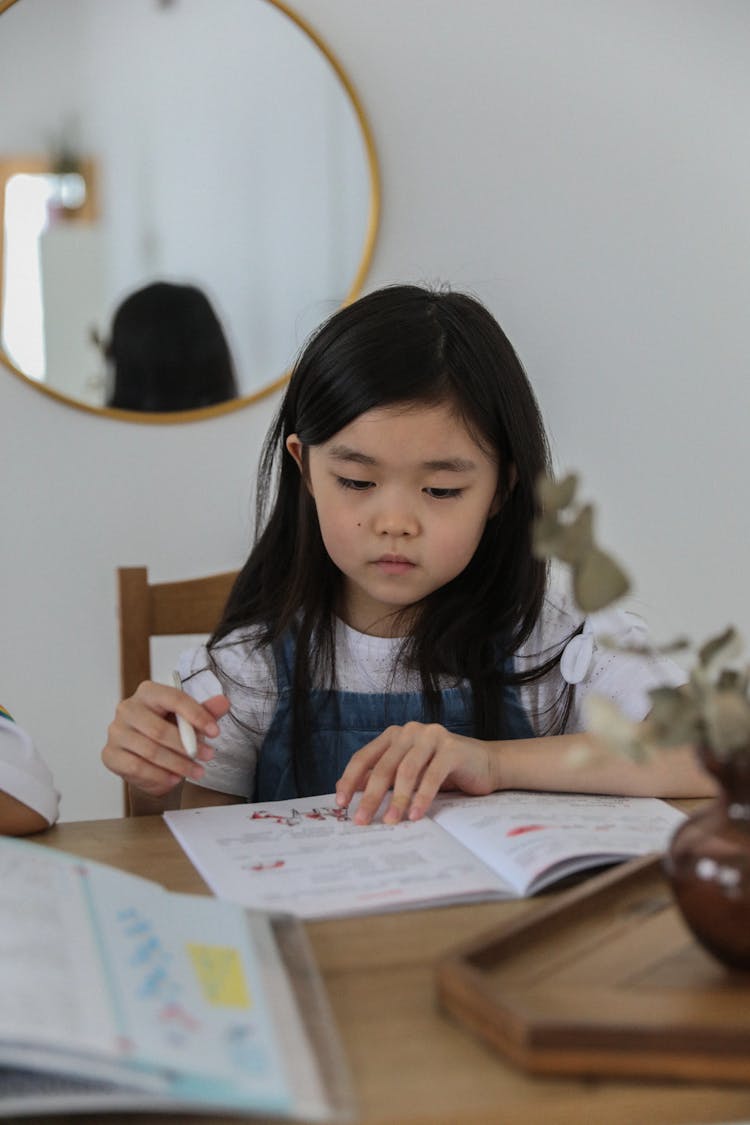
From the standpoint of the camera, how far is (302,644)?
1.26 m

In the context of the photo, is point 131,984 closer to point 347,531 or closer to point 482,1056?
point 482,1056

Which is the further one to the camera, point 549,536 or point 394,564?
point 394,564

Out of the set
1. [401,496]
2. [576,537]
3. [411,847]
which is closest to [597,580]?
[576,537]

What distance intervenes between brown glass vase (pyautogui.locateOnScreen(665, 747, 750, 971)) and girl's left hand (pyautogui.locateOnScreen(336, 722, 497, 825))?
1.11ft

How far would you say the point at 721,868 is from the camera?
21.9 inches

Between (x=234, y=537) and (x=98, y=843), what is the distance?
1328 mm

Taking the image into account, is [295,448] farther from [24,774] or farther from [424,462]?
[24,774]

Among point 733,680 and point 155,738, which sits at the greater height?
point 733,680

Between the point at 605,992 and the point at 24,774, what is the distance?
1.64ft

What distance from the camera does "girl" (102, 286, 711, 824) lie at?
112 centimetres

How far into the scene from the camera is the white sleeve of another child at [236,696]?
122 centimetres

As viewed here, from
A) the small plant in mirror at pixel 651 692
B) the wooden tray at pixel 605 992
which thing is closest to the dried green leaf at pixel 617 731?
the small plant in mirror at pixel 651 692

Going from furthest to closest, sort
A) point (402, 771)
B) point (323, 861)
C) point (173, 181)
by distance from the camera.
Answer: point (173, 181) < point (402, 771) < point (323, 861)

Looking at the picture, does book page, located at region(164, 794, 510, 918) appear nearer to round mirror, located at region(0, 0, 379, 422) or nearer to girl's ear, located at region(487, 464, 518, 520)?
girl's ear, located at region(487, 464, 518, 520)
